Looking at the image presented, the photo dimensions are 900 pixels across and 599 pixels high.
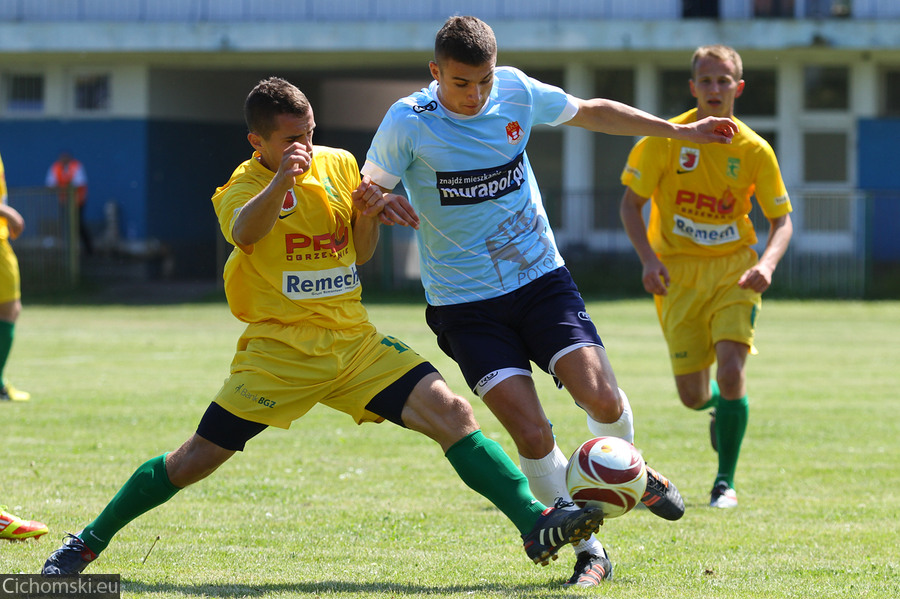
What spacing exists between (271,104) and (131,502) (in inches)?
68.0

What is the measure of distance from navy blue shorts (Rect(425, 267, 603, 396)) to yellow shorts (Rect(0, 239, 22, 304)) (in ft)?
20.7

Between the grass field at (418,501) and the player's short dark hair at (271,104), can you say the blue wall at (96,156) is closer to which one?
the grass field at (418,501)

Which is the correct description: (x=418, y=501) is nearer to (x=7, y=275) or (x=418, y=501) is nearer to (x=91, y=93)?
(x=7, y=275)

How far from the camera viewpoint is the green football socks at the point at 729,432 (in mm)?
7004

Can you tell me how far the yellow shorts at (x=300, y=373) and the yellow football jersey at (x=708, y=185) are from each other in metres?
2.61

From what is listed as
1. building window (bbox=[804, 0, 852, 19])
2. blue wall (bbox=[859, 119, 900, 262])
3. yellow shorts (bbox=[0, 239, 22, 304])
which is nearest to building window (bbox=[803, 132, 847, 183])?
blue wall (bbox=[859, 119, 900, 262])

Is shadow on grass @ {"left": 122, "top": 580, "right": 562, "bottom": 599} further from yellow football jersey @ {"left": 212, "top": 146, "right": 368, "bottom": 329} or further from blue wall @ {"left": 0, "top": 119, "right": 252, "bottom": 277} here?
blue wall @ {"left": 0, "top": 119, "right": 252, "bottom": 277}

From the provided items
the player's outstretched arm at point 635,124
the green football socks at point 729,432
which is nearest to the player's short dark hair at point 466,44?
the player's outstretched arm at point 635,124

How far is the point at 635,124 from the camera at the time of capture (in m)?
5.67

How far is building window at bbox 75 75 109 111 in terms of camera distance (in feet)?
94.9

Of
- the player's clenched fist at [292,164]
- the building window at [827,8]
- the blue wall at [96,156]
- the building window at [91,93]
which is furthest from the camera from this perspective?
the building window at [91,93]

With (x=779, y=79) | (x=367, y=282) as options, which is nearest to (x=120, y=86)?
(x=367, y=282)

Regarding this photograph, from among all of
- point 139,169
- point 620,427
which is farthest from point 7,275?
point 139,169

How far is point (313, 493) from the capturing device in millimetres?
7047
